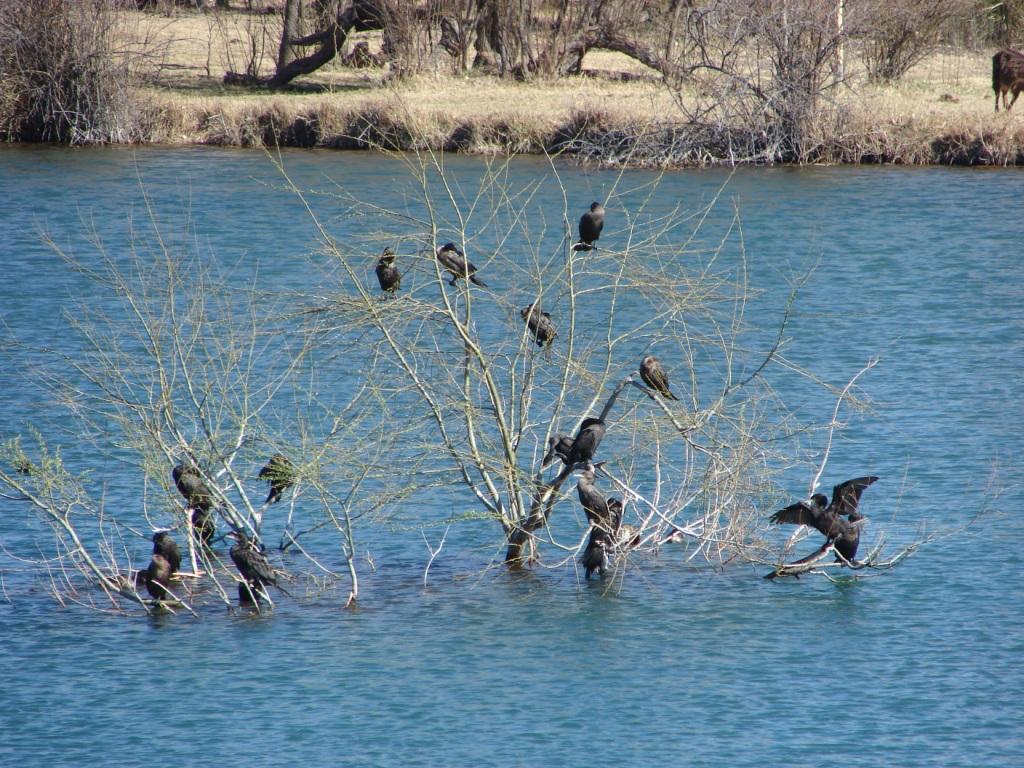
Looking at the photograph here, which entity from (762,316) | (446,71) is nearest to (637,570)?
(762,316)

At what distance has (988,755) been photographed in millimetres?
9289

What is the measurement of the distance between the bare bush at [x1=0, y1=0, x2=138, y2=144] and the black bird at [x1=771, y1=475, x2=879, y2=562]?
2200 cm

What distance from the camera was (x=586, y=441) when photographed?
34.2ft

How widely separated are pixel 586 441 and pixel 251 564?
253 cm

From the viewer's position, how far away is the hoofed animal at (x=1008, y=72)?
90.8 feet

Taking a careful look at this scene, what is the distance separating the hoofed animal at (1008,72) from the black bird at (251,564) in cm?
2100

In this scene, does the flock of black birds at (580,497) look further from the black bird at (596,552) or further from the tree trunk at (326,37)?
the tree trunk at (326,37)

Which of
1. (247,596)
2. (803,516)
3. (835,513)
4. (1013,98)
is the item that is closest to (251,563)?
(247,596)

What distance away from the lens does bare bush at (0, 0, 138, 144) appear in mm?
29531

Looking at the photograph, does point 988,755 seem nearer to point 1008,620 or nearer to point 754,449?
point 1008,620

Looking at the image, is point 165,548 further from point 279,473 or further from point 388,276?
point 388,276

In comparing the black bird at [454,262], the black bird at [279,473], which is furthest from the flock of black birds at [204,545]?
the black bird at [454,262]

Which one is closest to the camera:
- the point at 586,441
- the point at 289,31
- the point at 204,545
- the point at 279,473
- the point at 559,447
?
the point at 586,441

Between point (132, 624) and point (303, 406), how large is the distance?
4.57m
